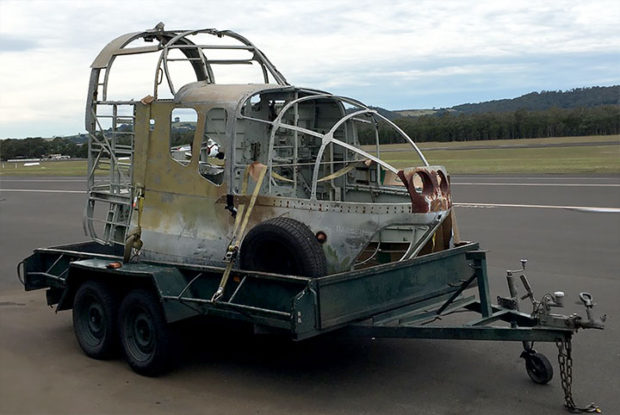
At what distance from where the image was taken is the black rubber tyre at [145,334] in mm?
6773

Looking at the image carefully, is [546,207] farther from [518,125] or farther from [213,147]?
[518,125]

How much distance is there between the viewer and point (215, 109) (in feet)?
23.8

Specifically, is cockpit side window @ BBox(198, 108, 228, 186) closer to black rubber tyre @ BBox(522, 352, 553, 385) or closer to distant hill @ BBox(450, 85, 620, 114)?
black rubber tyre @ BBox(522, 352, 553, 385)

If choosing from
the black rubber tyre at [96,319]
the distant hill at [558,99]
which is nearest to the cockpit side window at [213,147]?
the black rubber tyre at [96,319]

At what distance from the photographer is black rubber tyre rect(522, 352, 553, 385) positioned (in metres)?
6.37

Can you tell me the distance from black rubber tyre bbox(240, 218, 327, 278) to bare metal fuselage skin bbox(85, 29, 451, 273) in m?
0.25

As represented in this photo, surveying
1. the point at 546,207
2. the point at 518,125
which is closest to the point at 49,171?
the point at 546,207

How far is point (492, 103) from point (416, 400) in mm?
151675

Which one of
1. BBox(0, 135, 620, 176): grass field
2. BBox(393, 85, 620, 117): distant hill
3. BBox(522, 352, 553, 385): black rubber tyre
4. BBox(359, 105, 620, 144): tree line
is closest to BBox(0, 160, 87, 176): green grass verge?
BBox(0, 135, 620, 176): grass field

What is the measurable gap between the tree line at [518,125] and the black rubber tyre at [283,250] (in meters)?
70.2

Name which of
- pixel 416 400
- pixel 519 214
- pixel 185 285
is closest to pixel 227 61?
pixel 185 285

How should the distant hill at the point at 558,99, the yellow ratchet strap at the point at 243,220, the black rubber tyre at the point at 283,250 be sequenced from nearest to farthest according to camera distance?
the black rubber tyre at the point at 283,250
the yellow ratchet strap at the point at 243,220
the distant hill at the point at 558,99

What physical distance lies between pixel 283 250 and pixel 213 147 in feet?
7.04

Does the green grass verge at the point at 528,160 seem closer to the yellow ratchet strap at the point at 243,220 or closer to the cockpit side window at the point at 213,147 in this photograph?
the cockpit side window at the point at 213,147
